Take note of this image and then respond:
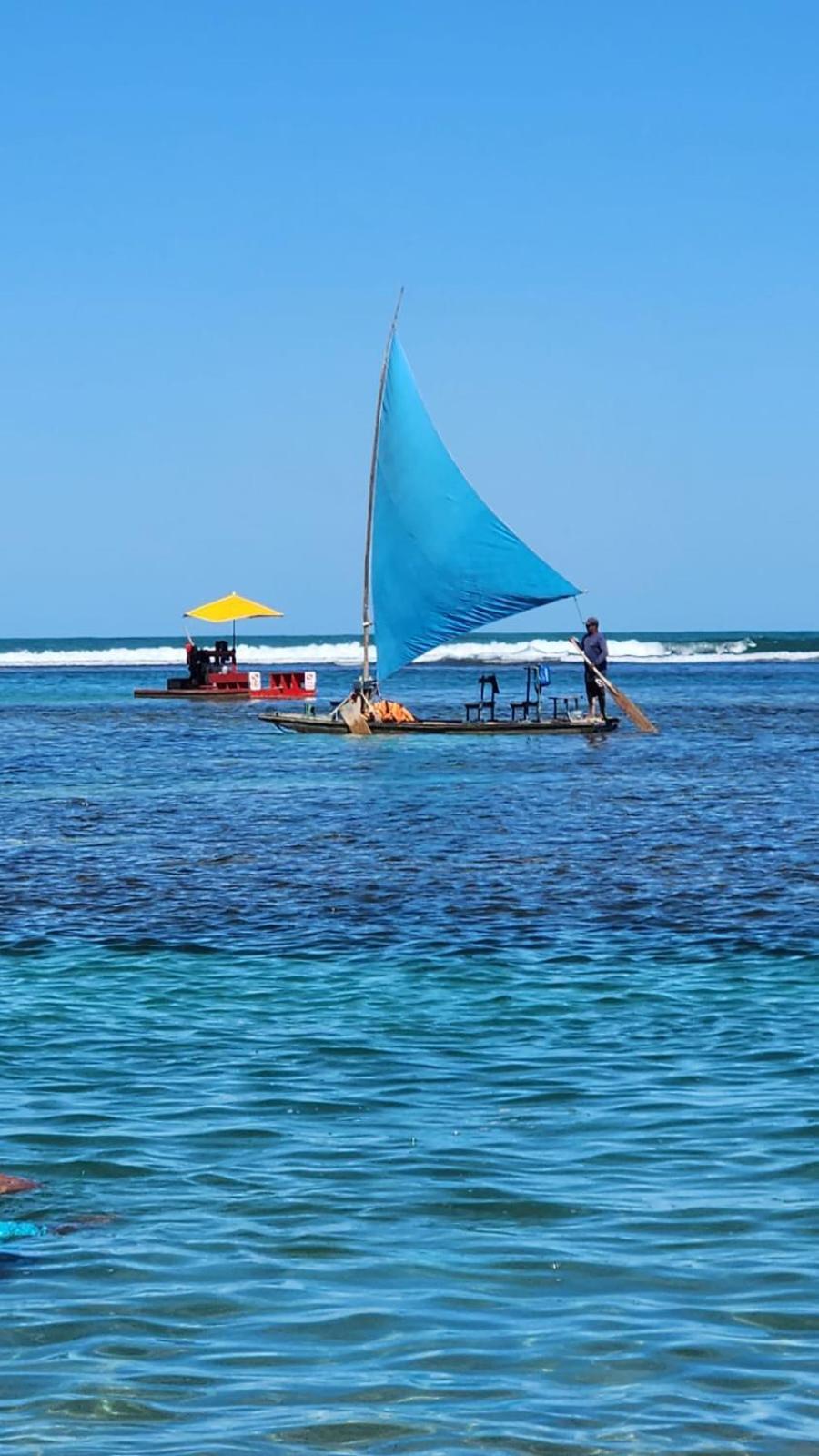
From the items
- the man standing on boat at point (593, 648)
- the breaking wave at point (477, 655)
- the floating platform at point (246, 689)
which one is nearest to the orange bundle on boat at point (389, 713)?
the man standing on boat at point (593, 648)

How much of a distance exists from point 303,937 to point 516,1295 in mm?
7545

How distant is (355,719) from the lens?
37375 mm

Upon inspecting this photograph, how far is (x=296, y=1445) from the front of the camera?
203 inches

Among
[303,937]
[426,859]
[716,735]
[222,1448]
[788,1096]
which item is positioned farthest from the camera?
[716,735]

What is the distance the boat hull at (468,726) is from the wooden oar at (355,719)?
0.47 ft

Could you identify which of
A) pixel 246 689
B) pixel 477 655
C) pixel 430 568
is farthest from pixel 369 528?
pixel 477 655

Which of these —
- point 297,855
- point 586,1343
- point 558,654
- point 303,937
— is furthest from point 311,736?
point 558,654

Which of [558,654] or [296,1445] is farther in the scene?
[558,654]

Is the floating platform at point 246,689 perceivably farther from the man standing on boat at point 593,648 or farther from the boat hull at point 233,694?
the man standing on boat at point 593,648

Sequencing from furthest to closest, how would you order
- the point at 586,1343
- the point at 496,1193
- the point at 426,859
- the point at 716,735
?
the point at 716,735 < the point at 426,859 < the point at 496,1193 < the point at 586,1343

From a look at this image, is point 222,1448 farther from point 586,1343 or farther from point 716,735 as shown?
point 716,735

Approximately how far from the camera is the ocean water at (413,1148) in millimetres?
5484

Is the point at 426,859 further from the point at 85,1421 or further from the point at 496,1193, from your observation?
the point at 85,1421

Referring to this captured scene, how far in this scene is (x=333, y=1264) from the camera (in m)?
6.54
